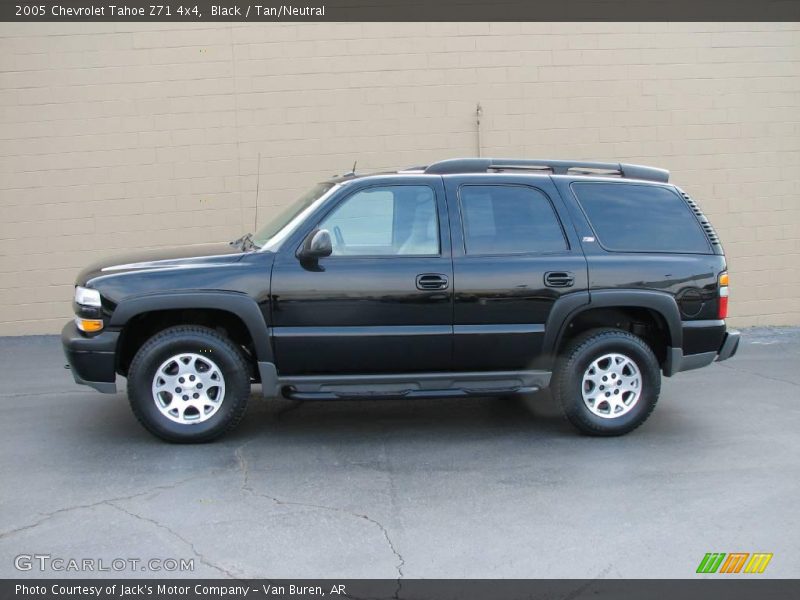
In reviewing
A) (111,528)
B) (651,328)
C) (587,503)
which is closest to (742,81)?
(651,328)

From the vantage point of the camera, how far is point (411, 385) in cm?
638

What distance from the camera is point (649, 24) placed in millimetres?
10750

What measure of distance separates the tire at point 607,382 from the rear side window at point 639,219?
26.7 inches

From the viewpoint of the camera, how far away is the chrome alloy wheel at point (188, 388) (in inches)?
245

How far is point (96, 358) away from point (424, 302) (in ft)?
7.34

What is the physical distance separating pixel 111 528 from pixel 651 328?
4.08 m

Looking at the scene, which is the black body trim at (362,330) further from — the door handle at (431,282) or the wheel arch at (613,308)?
the wheel arch at (613,308)

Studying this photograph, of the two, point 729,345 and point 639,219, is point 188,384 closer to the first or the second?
point 639,219

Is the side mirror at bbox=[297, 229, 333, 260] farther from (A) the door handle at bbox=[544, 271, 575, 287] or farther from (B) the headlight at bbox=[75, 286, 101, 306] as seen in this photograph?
(A) the door handle at bbox=[544, 271, 575, 287]

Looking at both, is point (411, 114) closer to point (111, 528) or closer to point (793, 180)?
point (793, 180)

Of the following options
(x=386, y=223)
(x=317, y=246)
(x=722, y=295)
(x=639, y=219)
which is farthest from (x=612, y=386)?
(x=317, y=246)

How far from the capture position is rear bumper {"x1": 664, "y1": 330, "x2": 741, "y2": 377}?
6641 millimetres

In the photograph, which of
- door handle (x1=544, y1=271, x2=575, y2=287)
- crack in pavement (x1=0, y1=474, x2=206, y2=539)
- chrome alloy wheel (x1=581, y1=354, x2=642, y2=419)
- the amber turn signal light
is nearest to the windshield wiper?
the amber turn signal light
